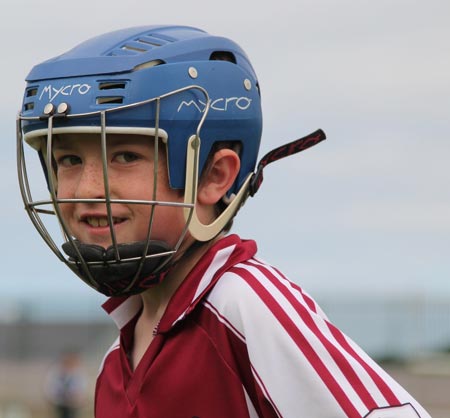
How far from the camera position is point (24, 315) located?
28.0m

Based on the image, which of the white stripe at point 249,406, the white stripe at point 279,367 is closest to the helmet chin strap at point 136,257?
the white stripe at point 279,367

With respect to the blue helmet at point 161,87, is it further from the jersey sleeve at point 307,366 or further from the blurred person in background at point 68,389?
the blurred person in background at point 68,389

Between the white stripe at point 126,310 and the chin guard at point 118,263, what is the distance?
0.55 metres

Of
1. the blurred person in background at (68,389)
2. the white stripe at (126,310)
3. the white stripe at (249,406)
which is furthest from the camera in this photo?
the blurred person in background at (68,389)

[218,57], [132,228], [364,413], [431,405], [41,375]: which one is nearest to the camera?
[364,413]

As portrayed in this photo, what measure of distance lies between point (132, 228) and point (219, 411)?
2.07 feet

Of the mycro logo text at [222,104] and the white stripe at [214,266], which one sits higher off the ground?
the mycro logo text at [222,104]

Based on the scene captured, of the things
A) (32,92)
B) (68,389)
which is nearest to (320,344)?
(32,92)

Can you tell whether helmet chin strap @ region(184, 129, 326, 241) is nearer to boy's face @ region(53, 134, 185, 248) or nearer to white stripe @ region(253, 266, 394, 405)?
boy's face @ region(53, 134, 185, 248)

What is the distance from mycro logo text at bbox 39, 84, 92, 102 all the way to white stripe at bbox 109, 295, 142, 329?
2.97 feet

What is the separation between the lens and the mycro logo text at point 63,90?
13.9 feet

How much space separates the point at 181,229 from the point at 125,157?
29 centimetres

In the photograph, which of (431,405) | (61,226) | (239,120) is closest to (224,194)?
(239,120)

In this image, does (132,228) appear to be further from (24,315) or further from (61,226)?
(24,315)
